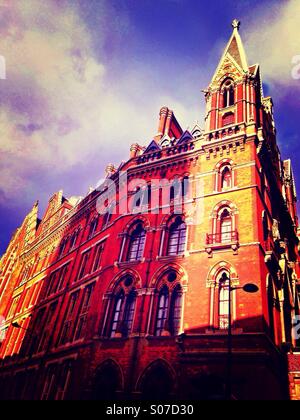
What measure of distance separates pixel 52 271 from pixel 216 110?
2174 cm

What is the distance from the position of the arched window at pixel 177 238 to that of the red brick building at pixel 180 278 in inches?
2.9

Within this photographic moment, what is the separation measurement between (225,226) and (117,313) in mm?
8361

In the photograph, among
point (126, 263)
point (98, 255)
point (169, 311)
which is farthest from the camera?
point (98, 255)

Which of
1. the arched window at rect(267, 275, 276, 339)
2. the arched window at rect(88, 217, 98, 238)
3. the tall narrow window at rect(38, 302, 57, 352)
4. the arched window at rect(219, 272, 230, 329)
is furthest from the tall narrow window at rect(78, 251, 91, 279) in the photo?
the arched window at rect(267, 275, 276, 339)

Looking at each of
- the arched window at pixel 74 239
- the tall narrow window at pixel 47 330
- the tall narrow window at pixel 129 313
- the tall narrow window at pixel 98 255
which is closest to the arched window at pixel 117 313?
the tall narrow window at pixel 129 313

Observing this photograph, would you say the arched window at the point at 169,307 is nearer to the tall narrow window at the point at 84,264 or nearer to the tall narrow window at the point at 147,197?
the tall narrow window at the point at 147,197

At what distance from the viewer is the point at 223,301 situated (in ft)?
57.1

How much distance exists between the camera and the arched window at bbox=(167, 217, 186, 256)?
21156 millimetres

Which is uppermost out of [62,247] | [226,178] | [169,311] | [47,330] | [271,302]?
[62,247]

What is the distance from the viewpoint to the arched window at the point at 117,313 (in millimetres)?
20247

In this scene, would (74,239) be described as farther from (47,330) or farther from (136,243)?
(136,243)

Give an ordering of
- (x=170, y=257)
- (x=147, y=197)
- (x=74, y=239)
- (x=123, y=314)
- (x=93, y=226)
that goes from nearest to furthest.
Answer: (x=123, y=314) < (x=170, y=257) < (x=147, y=197) < (x=93, y=226) < (x=74, y=239)

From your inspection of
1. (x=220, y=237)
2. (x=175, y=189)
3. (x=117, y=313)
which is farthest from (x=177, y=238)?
(x=117, y=313)

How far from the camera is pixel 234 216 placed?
64.5 feet
